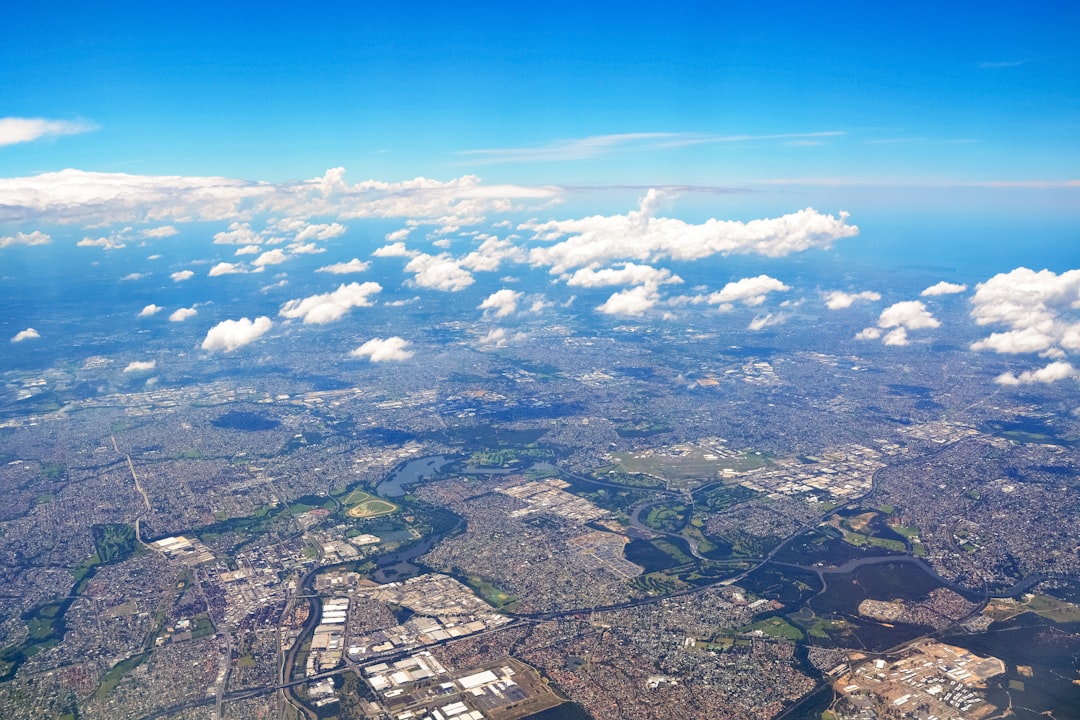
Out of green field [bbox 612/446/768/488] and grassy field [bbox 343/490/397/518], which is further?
green field [bbox 612/446/768/488]

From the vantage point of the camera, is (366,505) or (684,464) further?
(684,464)

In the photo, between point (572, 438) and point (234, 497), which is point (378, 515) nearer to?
point (234, 497)

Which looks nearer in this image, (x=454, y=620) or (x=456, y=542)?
(x=454, y=620)

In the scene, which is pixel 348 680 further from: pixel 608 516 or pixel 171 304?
pixel 171 304

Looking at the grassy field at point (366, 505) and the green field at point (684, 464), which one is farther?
the green field at point (684, 464)

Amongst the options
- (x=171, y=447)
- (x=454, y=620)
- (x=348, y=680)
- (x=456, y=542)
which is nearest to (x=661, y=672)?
(x=454, y=620)

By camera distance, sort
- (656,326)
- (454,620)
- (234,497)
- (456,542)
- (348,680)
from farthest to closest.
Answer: (656,326) < (234,497) < (456,542) < (454,620) < (348,680)

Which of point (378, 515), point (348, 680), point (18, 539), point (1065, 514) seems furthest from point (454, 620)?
point (1065, 514)

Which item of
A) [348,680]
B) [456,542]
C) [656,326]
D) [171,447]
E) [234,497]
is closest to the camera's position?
[348,680]

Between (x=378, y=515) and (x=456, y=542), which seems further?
(x=378, y=515)
